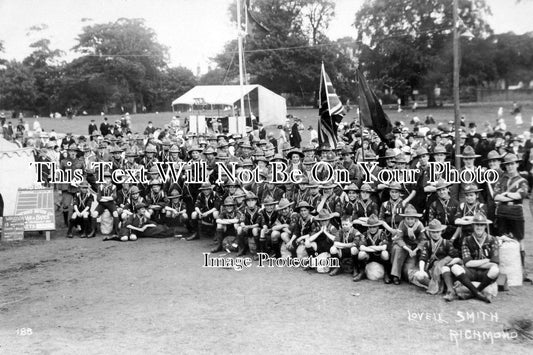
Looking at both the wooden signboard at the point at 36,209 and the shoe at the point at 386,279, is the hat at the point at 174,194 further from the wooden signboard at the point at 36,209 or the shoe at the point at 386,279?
the shoe at the point at 386,279

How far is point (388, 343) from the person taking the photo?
5695 mm

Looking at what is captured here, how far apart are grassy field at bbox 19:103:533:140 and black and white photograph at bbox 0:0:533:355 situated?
0.13 metres

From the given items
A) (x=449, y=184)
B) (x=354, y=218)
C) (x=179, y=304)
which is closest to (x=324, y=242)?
(x=354, y=218)

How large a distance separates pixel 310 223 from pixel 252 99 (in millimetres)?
16157

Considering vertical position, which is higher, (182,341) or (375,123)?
(375,123)

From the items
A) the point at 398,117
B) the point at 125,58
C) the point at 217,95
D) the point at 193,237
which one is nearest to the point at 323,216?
the point at 193,237

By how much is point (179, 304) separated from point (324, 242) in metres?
2.81

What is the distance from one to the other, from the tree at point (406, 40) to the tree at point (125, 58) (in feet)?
37.8

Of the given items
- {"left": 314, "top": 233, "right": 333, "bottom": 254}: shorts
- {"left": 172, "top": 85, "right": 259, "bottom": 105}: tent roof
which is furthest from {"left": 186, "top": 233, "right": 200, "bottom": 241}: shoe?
{"left": 172, "top": 85, "right": 259, "bottom": 105}: tent roof

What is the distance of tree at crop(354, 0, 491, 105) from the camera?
49.5 feet

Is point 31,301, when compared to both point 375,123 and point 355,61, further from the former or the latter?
point 355,61

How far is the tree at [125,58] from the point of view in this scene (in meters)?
27.6

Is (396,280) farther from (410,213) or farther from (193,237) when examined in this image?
(193,237)

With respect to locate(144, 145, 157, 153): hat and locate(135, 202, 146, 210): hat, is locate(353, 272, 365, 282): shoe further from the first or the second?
locate(144, 145, 157, 153): hat
